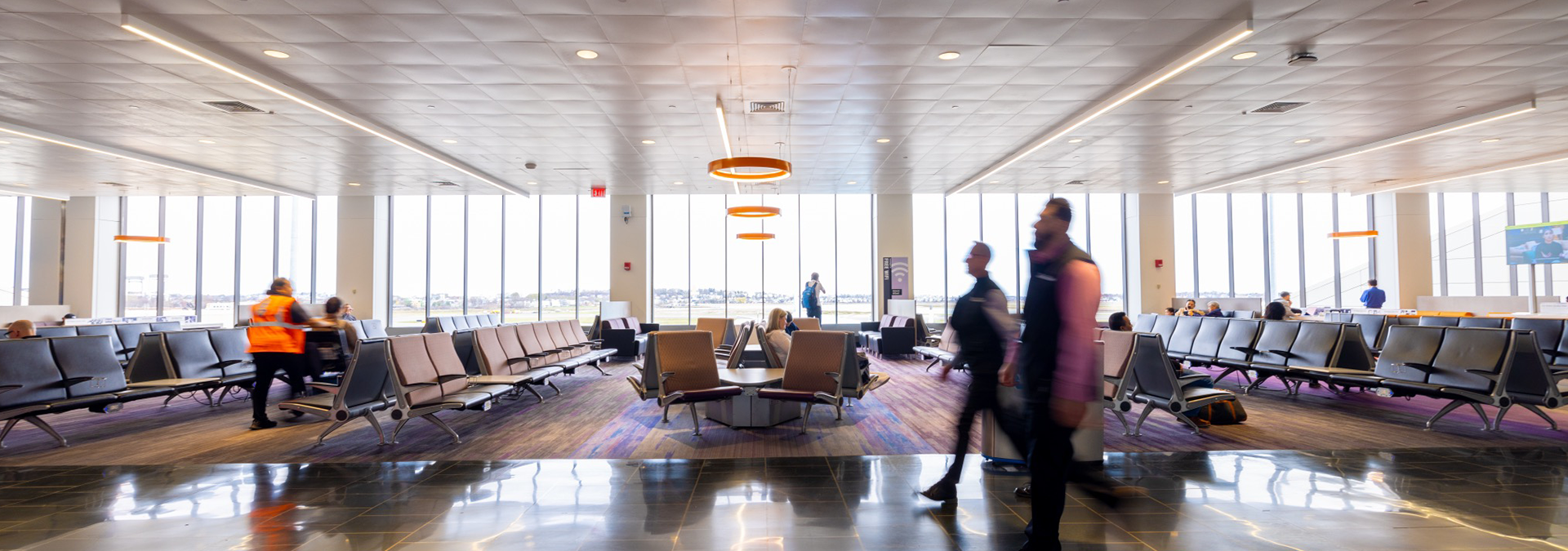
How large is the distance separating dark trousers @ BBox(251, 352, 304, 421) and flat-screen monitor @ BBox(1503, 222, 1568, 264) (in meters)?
19.7

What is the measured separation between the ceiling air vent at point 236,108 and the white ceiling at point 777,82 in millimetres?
167

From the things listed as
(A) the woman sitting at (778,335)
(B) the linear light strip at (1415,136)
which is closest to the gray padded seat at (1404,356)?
(B) the linear light strip at (1415,136)

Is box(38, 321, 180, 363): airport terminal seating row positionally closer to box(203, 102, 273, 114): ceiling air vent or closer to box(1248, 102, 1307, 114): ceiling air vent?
box(203, 102, 273, 114): ceiling air vent

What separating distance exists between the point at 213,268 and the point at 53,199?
128 inches

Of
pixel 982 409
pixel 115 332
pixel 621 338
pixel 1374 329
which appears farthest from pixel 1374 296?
pixel 115 332

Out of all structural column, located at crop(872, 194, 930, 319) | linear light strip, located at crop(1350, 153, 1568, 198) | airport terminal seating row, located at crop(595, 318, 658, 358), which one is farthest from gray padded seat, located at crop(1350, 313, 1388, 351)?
airport terminal seating row, located at crop(595, 318, 658, 358)

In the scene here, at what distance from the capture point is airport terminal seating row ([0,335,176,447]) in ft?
15.6

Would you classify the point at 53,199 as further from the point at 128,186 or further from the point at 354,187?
the point at 354,187

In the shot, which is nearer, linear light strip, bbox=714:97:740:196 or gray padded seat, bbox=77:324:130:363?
linear light strip, bbox=714:97:740:196

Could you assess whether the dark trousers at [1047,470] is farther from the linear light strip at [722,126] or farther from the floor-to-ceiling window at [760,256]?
the floor-to-ceiling window at [760,256]

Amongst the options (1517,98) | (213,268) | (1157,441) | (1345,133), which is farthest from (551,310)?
(1517,98)

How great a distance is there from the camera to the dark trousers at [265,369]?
5625 mm

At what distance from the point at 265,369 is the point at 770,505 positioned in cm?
502

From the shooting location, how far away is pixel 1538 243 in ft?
41.7
